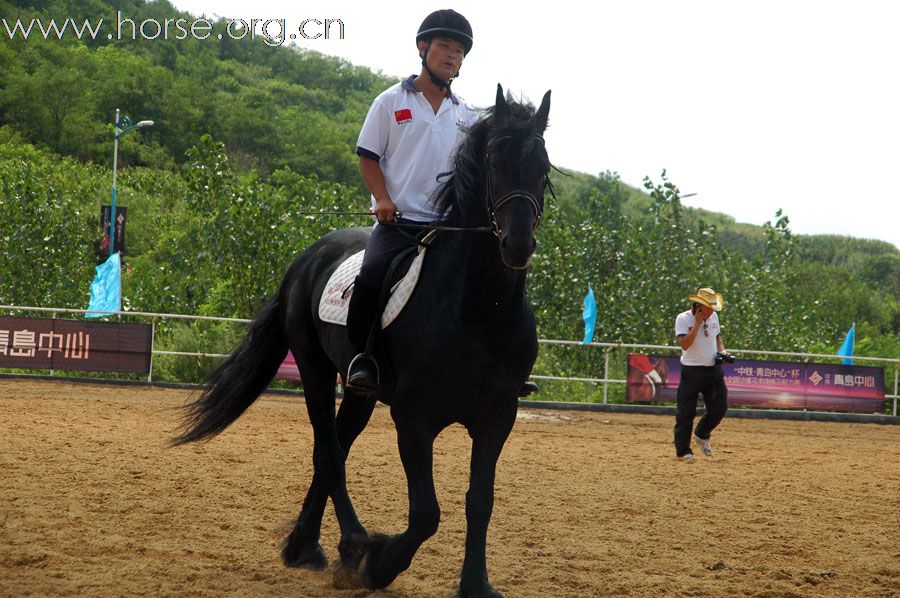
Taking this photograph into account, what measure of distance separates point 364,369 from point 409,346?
14.1 inches

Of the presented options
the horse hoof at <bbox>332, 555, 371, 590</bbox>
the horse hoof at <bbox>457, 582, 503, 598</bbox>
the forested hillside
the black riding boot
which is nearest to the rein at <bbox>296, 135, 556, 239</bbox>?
the black riding boot

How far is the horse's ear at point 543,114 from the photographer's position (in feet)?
14.2

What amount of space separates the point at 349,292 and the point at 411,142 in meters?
0.91

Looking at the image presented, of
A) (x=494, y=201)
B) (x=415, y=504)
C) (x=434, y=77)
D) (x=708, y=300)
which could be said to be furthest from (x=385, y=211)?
(x=708, y=300)

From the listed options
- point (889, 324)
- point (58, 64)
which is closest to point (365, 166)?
point (889, 324)

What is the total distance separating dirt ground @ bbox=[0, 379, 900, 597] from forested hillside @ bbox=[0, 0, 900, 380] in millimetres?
2614

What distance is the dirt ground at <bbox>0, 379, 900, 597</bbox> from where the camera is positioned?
505 centimetres

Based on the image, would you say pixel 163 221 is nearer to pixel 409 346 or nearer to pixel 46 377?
pixel 46 377

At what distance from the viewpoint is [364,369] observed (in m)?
4.86

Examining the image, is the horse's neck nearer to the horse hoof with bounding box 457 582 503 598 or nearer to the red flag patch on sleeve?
the red flag patch on sleeve

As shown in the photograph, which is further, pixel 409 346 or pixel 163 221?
pixel 163 221

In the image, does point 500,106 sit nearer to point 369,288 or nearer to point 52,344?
point 369,288

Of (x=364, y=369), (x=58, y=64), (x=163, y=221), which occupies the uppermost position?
(x=58, y=64)

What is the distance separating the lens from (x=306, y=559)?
220 inches
